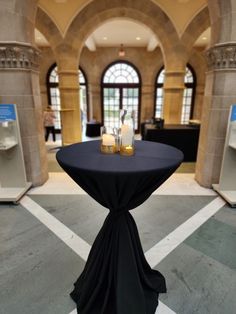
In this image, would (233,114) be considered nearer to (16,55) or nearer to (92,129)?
(16,55)

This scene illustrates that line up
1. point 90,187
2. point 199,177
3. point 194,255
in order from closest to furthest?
point 90,187, point 194,255, point 199,177

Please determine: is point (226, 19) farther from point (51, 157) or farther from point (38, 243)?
point (51, 157)

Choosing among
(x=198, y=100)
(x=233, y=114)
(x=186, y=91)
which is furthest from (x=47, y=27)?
(x=198, y=100)

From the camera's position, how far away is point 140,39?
314 inches

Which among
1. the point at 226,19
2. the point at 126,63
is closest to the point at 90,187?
the point at 226,19

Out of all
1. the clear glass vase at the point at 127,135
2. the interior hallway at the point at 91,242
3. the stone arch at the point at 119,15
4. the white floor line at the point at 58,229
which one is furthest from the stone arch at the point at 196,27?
the white floor line at the point at 58,229

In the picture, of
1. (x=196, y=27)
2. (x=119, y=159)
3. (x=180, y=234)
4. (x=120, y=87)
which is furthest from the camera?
(x=120, y=87)

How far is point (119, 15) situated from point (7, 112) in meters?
4.41

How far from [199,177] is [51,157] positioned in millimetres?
3707

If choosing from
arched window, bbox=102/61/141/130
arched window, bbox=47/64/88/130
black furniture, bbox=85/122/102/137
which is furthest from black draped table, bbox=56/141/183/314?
arched window, bbox=47/64/88/130

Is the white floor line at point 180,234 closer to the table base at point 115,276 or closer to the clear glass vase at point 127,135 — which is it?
the table base at point 115,276

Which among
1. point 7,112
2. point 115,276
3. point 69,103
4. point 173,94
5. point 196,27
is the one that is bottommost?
point 115,276

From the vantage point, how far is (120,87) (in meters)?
9.55

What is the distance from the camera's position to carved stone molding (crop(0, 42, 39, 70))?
110 inches
